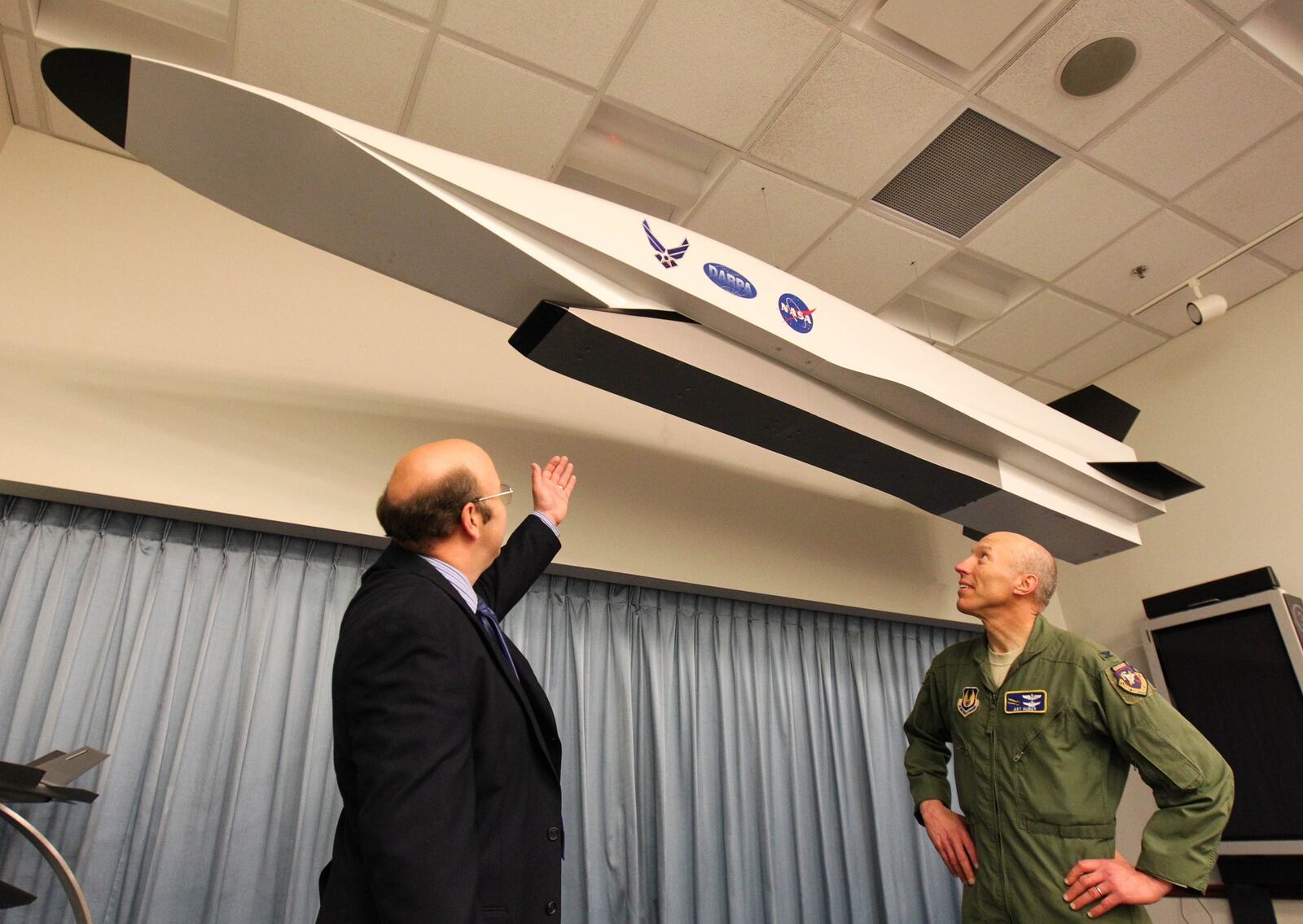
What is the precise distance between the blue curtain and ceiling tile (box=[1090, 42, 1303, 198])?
194 centimetres

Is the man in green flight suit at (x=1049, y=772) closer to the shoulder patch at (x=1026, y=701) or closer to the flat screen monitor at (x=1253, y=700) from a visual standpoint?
the shoulder patch at (x=1026, y=701)

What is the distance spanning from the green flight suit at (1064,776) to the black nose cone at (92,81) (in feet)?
6.38

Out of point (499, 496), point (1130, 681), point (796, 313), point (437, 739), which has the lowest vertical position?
point (437, 739)

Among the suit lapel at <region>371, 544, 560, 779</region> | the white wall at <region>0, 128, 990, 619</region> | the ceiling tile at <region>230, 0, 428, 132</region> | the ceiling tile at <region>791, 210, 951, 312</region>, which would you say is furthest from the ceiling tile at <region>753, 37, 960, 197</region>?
the suit lapel at <region>371, 544, 560, 779</region>

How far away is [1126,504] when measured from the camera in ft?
9.32

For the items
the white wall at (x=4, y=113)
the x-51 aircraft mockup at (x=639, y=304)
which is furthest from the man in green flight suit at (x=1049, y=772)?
the white wall at (x=4, y=113)

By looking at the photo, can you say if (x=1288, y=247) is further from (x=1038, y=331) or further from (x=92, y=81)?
(x=92, y=81)

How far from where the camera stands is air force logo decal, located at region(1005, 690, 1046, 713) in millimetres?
1562

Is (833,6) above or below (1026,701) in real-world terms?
above

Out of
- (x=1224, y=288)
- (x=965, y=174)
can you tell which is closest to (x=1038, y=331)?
(x=1224, y=288)

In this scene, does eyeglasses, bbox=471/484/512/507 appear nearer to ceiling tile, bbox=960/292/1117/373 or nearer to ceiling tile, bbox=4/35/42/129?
ceiling tile, bbox=4/35/42/129

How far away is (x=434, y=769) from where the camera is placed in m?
0.98

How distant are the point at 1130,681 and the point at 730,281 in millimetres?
1220

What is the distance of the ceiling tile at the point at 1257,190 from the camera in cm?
280
